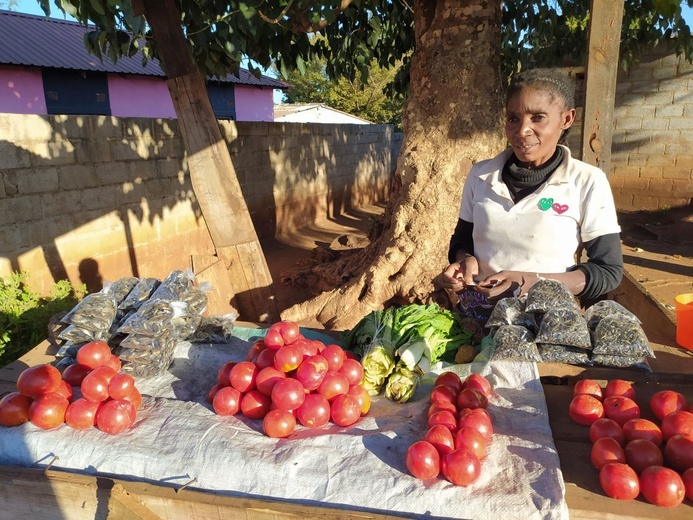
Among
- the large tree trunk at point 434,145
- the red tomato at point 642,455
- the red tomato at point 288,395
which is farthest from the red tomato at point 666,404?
the large tree trunk at point 434,145

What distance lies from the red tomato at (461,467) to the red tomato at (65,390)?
1494 mm

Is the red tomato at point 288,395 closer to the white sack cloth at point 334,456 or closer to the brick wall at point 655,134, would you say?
the white sack cloth at point 334,456

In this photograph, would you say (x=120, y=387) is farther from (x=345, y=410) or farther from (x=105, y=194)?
(x=105, y=194)

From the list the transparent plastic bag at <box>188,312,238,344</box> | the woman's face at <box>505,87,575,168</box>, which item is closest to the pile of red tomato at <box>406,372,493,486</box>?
the woman's face at <box>505,87,575,168</box>

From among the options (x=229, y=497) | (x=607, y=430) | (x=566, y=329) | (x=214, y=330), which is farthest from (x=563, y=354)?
(x=214, y=330)

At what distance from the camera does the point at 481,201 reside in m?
2.59

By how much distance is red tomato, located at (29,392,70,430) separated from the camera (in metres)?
2.01

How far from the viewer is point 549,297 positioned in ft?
7.32

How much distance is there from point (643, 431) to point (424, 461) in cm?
74

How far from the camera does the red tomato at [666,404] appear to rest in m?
1.87

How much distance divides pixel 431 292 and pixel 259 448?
3093mm

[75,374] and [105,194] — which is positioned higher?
[105,194]

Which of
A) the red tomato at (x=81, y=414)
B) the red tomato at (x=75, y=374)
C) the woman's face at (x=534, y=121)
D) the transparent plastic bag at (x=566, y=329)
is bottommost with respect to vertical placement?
the red tomato at (x=81, y=414)

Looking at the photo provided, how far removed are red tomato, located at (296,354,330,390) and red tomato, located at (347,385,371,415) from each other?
128 millimetres
